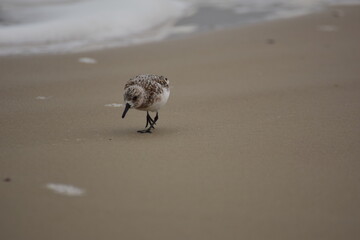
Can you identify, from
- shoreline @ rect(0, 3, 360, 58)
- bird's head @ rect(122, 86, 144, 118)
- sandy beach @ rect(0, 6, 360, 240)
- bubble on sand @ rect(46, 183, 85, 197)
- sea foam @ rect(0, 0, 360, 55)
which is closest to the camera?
sandy beach @ rect(0, 6, 360, 240)

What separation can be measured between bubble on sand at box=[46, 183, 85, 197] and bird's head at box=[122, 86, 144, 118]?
119 centimetres

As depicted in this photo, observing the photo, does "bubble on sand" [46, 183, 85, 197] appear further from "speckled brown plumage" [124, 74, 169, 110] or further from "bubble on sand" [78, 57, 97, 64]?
"bubble on sand" [78, 57, 97, 64]

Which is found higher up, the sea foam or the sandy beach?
the sea foam

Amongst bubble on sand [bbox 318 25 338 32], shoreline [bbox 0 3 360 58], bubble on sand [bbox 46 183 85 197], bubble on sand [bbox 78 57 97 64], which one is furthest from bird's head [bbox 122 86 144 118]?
bubble on sand [bbox 318 25 338 32]

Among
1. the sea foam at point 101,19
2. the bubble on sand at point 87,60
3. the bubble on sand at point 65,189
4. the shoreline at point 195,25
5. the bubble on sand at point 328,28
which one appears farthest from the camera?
the bubble on sand at point 328,28

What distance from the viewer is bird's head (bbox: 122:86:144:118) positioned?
16.0 feet

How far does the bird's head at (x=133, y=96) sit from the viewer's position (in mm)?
4887

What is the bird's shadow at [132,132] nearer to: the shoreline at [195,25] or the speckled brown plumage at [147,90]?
the speckled brown plumage at [147,90]

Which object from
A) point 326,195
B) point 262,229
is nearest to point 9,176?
point 262,229

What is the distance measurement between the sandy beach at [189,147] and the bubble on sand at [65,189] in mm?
46

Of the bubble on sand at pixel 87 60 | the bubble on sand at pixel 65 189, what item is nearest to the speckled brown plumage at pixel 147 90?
the bubble on sand at pixel 65 189

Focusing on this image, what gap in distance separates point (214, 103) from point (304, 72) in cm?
179

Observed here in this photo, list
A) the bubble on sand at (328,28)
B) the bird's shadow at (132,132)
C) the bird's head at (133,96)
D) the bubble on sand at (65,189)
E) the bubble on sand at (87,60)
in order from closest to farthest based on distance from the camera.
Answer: the bubble on sand at (65,189), the bird's head at (133,96), the bird's shadow at (132,132), the bubble on sand at (87,60), the bubble on sand at (328,28)

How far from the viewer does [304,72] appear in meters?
7.34
